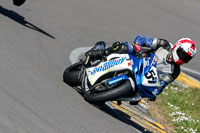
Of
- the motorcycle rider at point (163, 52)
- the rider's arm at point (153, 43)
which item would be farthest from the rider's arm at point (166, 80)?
the rider's arm at point (153, 43)

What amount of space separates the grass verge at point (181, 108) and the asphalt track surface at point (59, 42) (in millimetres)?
1955

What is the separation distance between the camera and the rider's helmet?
21.7 feet

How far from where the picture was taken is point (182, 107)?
9.41m

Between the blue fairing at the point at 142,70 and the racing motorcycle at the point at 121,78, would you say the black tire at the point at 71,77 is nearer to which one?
the racing motorcycle at the point at 121,78

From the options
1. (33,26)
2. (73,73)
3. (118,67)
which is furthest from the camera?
(33,26)

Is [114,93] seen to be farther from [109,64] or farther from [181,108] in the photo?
[181,108]

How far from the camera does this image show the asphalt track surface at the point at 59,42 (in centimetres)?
541

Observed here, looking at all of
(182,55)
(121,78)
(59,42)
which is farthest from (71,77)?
(59,42)

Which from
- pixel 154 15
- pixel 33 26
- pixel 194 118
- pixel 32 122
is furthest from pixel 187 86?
pixel 32 122

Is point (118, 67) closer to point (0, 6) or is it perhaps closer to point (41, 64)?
point (41, 64)

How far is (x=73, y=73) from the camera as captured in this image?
23.6 ft

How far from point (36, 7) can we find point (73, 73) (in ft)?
16.3

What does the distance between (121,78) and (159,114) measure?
2.54 m

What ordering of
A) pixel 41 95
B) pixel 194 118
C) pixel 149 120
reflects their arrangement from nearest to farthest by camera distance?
1. pixel 41 95
2. pixel 149 120
3. pixel 194 118
